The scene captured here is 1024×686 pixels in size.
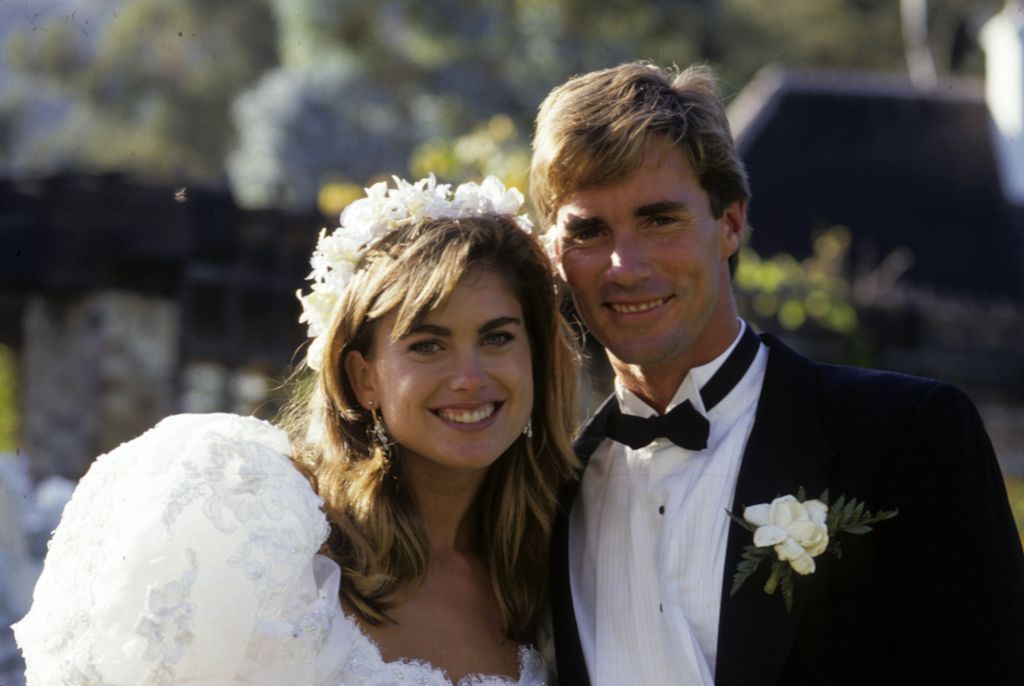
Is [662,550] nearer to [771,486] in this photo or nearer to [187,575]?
[771,486]

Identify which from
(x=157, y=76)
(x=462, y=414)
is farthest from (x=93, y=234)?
(x=157, y=76)

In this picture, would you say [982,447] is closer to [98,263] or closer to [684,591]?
[684,591]

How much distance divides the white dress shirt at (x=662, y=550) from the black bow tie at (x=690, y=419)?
2 cm

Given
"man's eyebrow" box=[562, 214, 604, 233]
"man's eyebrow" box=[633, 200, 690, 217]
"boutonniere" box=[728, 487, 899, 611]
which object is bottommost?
"boutonniere" box=[728, 487, 899, 611]

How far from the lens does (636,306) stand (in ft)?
11.6

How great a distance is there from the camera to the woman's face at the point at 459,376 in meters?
3.41

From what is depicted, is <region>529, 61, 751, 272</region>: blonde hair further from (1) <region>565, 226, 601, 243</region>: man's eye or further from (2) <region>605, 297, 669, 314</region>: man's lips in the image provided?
(2) <region>605, 297, 669, 314</region>: man's lips

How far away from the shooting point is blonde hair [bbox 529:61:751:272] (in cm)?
349

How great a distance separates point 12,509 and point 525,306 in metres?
2.40

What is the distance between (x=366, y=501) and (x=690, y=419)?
2.54 feet

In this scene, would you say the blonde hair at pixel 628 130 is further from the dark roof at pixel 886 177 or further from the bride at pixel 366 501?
the dark roof at pixel 886 177

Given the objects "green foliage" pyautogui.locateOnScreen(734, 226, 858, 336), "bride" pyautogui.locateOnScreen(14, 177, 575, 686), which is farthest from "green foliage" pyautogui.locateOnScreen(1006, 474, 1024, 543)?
"bride" pyautogui.locateOnScreen(14, 177, 575, 686)

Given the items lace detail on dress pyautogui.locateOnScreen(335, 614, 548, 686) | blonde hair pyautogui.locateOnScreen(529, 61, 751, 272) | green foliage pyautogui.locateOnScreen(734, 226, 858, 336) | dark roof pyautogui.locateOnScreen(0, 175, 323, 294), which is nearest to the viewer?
lace detail on dress pyautogui.locateOnScreen(335, 614, 548, 686)

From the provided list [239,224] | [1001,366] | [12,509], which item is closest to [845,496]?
[12,509]
